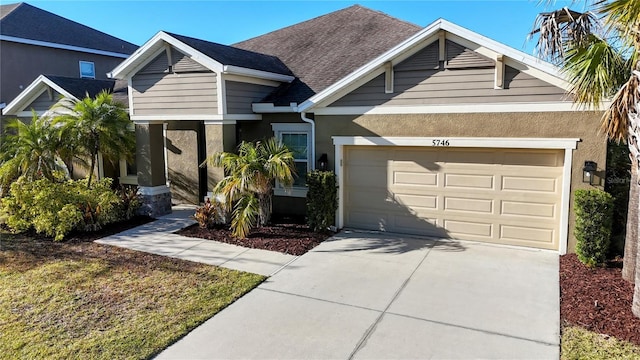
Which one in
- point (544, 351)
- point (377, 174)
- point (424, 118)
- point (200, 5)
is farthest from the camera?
point (200, 5)

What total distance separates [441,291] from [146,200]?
327 inches

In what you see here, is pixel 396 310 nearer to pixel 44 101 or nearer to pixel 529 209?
pixel 529 209

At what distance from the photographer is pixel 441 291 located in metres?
6.82

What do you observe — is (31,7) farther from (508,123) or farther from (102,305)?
(508,123)

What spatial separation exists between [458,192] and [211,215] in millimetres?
5663

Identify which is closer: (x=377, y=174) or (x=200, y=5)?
(x=377, y=174)

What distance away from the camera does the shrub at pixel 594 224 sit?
7387 millimetres

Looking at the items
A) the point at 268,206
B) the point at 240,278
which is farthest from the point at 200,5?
the point at 240,278

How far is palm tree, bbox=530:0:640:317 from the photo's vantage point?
575 cm

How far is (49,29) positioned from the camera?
2027 cm

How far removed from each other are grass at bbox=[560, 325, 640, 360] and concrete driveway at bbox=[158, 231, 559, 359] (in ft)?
0.55

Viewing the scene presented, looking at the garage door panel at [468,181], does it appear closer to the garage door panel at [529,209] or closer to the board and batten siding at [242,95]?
the garage door panel at [529,209]

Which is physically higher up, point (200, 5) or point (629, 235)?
point (200, 5)

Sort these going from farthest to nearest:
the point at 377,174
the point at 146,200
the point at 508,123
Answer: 1. the point at 146,200
2. the point at 377,174
3. the point at 508,123
